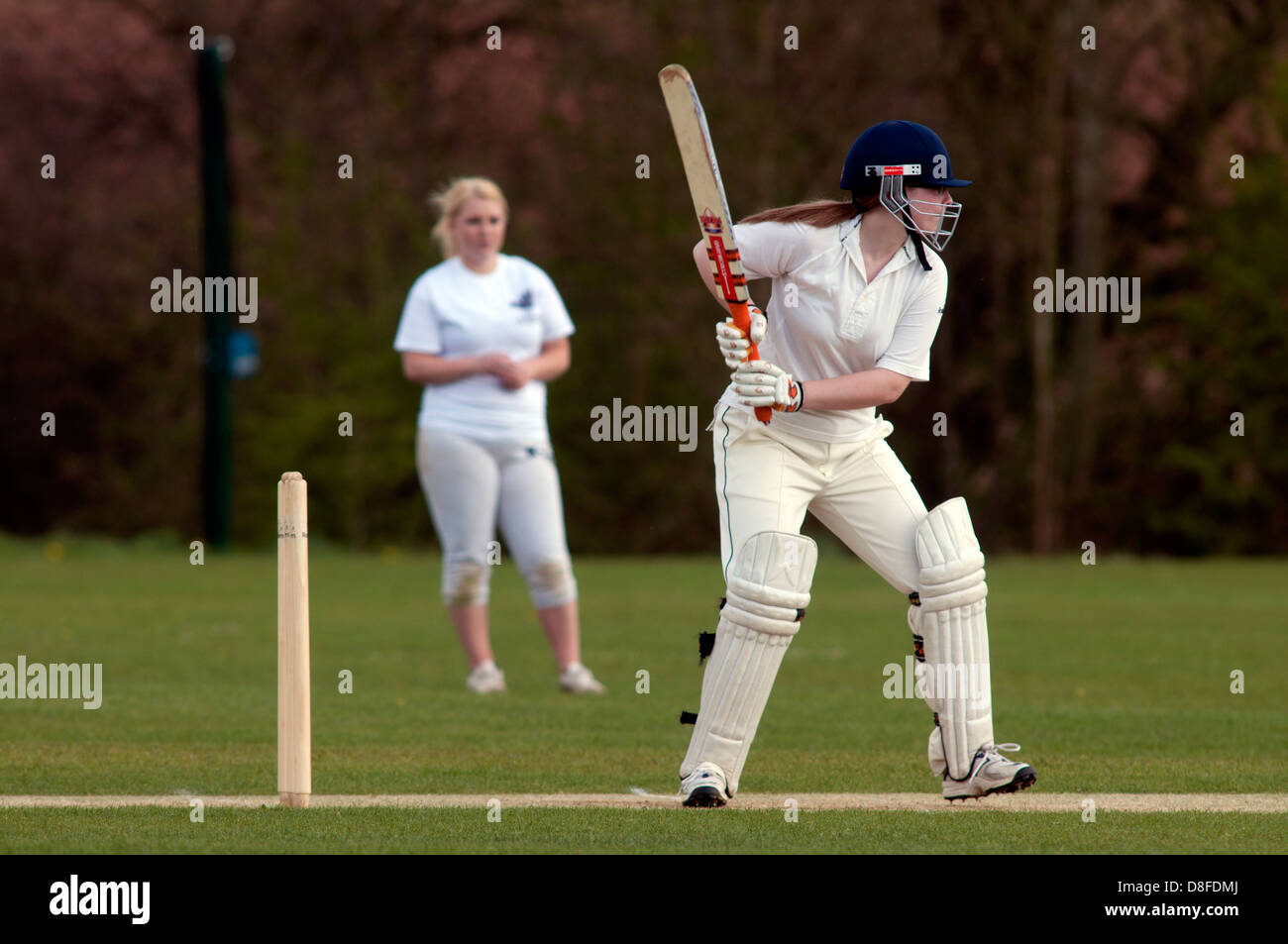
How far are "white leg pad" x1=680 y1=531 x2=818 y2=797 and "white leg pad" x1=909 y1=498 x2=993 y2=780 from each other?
0.38 metres


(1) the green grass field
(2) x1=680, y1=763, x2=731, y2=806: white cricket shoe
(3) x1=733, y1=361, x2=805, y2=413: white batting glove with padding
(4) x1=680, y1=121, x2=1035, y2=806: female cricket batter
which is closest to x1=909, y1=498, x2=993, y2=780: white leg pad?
(4) x1=680, y1=121, x2=1035, y2=806: female cricket batter

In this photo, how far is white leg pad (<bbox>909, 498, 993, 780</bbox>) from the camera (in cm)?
607

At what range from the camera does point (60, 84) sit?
2697 centimetres

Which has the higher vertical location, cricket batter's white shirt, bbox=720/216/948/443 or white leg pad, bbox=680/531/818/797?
cricket batter's white shirt, bbox=720/216/948/443

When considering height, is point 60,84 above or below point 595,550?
above

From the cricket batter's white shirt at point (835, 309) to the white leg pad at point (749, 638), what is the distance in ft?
1.32

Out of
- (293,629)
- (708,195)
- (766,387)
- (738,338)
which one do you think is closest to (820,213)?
(708,195)

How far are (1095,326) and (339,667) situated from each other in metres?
14.5

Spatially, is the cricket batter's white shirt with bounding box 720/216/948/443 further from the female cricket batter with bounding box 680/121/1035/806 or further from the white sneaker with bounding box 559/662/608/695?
the white sneaker with bounding box 559/662/608/695

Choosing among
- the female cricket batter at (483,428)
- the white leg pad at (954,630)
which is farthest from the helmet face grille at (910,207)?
the female cricket batter at (483,428)

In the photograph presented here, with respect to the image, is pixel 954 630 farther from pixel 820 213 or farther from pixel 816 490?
pixel 820 213

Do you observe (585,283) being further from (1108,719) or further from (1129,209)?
(1108,719)
